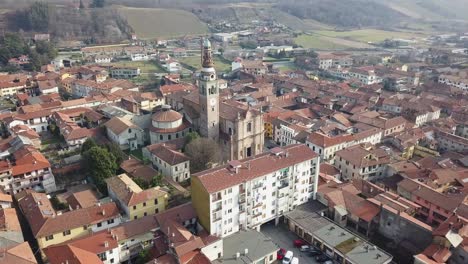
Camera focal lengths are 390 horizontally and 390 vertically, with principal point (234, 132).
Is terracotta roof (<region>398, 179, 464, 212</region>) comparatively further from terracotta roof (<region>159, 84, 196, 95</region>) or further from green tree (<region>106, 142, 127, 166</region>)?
terracotta roof (<region>159, 84, 196, 95</region>)

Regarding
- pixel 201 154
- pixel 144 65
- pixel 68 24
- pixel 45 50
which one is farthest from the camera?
pixel 68 24

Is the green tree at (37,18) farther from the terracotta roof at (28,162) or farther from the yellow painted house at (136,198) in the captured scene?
the yellow painted house at (136,198)

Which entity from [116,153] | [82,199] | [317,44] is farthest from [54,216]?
[317,44]

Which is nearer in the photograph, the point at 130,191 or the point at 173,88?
the point at 130,191

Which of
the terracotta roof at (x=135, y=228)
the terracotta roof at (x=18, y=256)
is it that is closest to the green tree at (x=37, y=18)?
the terracotta roof at (x=135, y=228)

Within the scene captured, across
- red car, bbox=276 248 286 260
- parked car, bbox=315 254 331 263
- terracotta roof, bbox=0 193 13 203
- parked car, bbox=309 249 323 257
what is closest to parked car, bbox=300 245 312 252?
parked car, bbox=309 249 323 257

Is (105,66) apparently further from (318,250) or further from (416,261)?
(416,261)

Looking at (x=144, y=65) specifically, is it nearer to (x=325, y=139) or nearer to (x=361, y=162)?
(x=325, y=139)
